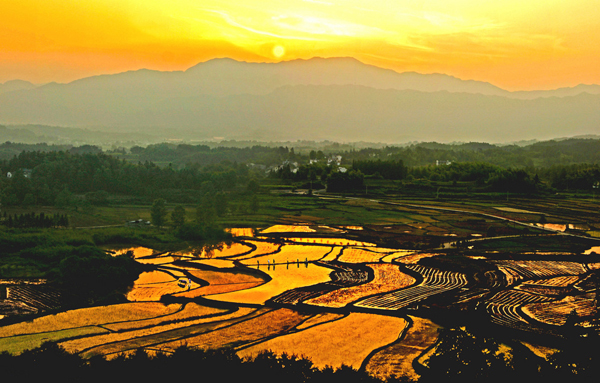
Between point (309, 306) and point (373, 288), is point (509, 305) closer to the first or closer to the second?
point (373, 288)

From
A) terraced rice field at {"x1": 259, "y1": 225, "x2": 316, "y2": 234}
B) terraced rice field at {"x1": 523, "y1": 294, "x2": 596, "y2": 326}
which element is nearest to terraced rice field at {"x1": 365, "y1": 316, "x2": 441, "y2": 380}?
terraced rice field at {"x1": 523, "y1": 294, "x2": 596, "y2": 326}

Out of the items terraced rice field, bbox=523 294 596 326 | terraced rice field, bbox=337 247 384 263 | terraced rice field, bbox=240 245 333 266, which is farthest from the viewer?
terraced rice field, bbox=337 247 384 263

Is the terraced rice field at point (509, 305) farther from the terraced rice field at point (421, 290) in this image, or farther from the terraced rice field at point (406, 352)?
the terraced rice field at point (406, 352)

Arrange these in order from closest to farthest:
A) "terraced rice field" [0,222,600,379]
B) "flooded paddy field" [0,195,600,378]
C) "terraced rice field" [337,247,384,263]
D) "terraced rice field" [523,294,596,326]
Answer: "terraced rice field" [0,222,600,379] → "flooded paddy field" [0,195,600,378] → "terraced rice field" [523,294,596,326] → "terraced rice field" [337,247,384,263]

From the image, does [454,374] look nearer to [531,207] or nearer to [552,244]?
[552,244]

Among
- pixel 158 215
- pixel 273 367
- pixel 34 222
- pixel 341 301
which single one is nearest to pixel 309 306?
pixel 341 301

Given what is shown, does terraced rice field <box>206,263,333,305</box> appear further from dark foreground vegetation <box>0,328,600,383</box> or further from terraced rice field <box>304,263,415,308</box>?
dark foreground vegetation <box>0,328,600,383</box>

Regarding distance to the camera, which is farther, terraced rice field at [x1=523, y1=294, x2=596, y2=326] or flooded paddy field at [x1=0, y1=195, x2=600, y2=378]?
terraced rice field at [x1=523, y1=294, x2=596, y2=326]
